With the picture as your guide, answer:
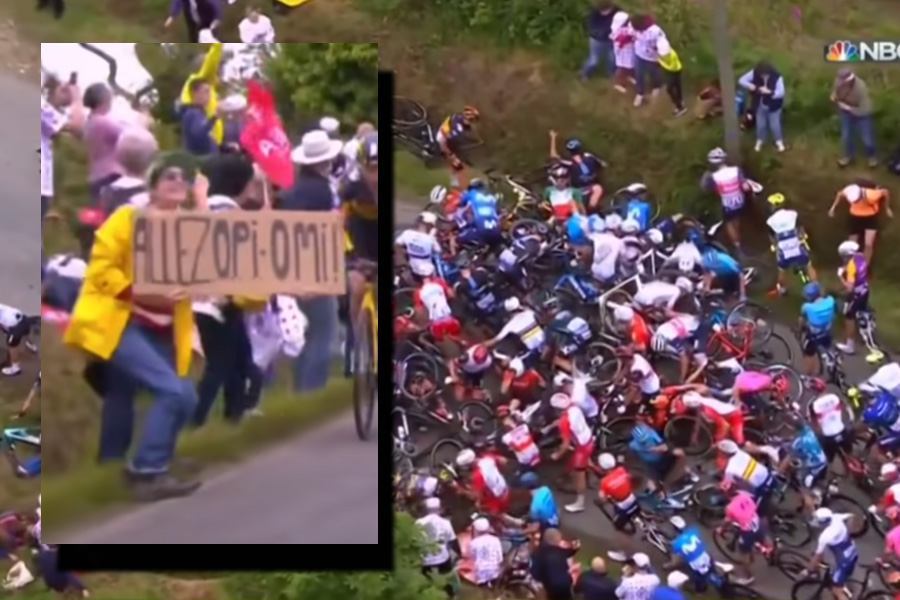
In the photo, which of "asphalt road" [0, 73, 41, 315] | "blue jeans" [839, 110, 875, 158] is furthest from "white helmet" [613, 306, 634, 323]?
"asphalt road" [0, 73, 41, 315]

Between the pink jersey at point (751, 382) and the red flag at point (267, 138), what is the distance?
6.69 feet

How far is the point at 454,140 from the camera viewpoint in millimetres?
4980

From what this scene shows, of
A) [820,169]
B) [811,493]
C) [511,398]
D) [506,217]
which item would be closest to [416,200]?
[506,217]

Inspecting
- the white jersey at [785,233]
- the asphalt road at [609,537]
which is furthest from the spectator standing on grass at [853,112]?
the asphalt road at [609,537]

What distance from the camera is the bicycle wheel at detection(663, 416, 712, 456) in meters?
4.92

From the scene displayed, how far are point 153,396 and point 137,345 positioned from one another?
219 millimetres

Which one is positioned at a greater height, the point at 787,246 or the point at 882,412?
the point at 787,246

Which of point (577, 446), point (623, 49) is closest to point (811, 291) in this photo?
point (577, 446)

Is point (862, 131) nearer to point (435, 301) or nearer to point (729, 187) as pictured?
point (729, 187)

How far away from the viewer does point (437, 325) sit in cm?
491

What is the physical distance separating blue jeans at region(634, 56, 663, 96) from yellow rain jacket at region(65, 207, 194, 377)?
6.90ft

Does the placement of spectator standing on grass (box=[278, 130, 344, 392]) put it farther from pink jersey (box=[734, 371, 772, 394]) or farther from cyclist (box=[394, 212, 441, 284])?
pink jersey (box=[734, 371, 772, 394])

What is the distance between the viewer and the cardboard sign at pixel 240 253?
4.85 metres

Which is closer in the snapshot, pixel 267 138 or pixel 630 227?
pixel 267 138
